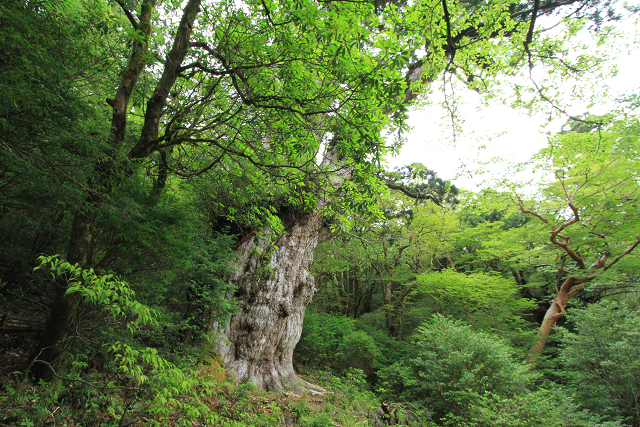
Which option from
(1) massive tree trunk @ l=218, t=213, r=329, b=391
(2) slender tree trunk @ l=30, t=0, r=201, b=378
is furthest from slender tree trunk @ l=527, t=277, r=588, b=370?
(2) slender tree trunk @ l=30, t=0, r=201, b=378

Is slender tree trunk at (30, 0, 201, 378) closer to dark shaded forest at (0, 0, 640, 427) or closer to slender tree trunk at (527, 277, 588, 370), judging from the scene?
dark shaded forest at (0, 0, 640, 427)

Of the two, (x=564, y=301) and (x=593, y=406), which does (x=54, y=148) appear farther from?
(x=564, y=301)

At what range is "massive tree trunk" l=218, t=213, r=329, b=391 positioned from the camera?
5.49 m

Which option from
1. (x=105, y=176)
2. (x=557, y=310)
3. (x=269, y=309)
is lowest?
(x=269, y=309)

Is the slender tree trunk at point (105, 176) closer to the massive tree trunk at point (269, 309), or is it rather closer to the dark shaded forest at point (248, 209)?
the dark shaded forest at point (248, 209)

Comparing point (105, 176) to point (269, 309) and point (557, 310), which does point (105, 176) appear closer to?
point (269, 309)

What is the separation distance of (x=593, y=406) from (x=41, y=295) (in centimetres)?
1094

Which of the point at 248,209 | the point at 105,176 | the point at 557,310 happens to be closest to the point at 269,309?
the point at 248,209

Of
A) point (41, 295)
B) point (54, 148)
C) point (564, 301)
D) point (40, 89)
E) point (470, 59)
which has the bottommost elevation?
point (41, 295)

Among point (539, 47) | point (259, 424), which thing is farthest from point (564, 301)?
point (259, 424)

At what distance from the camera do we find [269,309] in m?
5.84

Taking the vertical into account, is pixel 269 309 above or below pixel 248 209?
below

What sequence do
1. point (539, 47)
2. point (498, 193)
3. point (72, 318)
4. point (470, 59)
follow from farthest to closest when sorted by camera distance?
point (498, 193) < point (470, 59) < point (539, 47) < point (72, 318)

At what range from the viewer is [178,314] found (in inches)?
173
